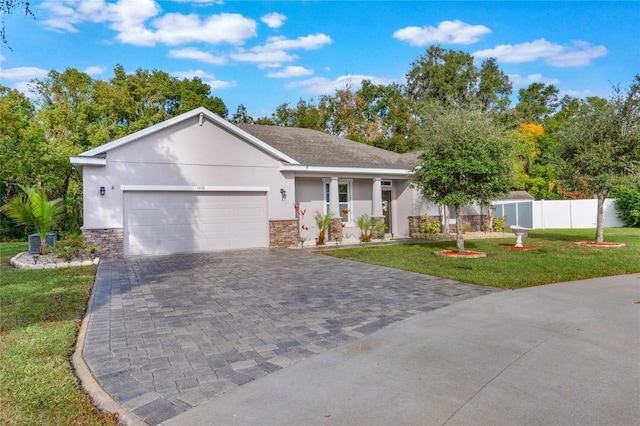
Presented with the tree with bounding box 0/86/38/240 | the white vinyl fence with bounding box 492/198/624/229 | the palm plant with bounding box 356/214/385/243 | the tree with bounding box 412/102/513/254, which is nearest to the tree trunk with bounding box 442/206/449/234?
the palm plant with bounding box 356/214/385/243

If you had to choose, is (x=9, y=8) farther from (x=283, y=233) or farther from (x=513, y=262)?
(x=513, y=262)

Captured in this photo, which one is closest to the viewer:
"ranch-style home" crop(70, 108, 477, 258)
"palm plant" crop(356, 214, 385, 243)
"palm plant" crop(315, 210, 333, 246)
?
"ranch-style home" crop(70, 108, 477, 258)

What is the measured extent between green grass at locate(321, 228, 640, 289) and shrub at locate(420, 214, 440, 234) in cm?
365

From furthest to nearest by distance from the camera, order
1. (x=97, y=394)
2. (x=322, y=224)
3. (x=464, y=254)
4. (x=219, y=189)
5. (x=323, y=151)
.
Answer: (x=323, y=151) → (x=322, y=224) → (x=219, y=189) → (x=464, y=254) → (x=97, y=394)

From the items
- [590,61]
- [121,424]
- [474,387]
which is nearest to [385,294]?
[474,387]

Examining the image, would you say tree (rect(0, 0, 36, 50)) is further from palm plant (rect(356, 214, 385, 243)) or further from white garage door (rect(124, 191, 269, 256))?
palm plant (rect(356, 214, 385, 243))

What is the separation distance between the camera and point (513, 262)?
10125 millimetres

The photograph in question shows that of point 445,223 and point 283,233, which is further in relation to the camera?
point 445,223

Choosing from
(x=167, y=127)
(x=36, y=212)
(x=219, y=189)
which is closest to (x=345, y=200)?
(x=219, y=189)

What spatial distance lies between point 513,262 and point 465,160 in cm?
306

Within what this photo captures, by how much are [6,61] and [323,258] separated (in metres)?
8.81

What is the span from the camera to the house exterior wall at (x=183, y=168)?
12572mm

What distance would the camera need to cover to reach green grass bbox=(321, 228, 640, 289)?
829 cm

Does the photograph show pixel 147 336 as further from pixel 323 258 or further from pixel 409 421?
pixel 323 258
